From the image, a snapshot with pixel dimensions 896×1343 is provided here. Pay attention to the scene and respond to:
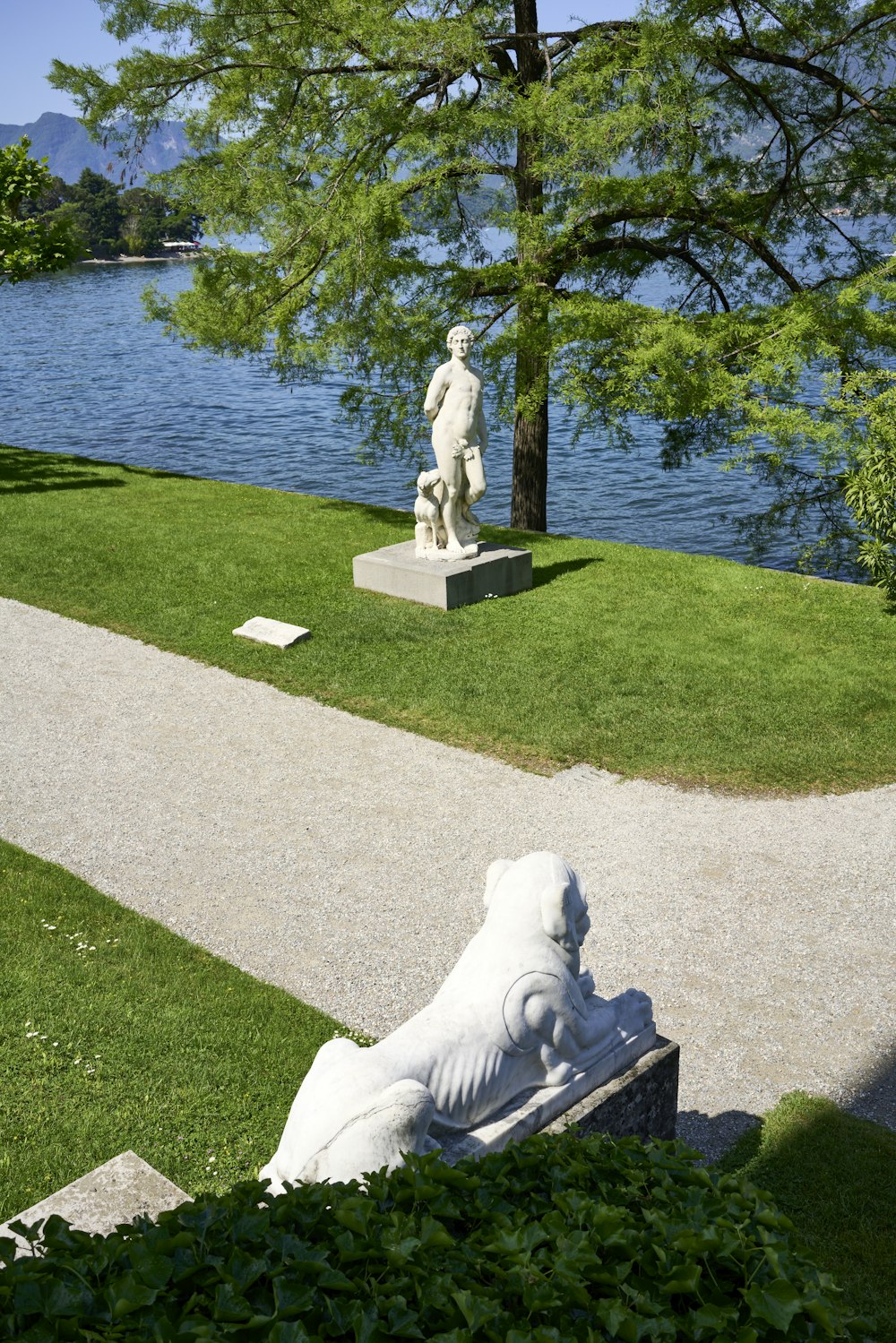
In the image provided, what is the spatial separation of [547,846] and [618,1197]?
4774 mm

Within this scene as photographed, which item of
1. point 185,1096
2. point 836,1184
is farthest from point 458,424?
point 836,1184

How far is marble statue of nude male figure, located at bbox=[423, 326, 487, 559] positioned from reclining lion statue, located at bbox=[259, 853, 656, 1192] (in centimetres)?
867

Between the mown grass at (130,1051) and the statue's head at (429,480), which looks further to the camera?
the statue's head at (429,480)

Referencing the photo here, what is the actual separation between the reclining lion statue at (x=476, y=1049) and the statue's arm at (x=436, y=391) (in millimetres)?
8949

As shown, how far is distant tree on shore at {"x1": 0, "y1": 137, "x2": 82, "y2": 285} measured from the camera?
20.5 metres

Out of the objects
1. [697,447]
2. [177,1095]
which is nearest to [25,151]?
[697,447]

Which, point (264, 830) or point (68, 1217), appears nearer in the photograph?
point (68, 1217)

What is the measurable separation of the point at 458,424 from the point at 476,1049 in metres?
9.37

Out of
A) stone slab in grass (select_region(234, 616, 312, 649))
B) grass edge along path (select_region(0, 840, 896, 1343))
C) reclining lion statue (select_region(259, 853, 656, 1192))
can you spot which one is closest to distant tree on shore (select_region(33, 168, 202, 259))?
stone slab in grass (select_region(234, 616, 312, 649))

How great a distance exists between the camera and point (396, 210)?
1442cm

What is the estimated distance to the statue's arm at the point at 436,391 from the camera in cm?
1275

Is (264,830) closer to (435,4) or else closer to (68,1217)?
(68,1217)

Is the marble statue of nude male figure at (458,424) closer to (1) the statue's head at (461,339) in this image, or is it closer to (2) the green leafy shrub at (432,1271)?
(1) the statue's head at (461,339)

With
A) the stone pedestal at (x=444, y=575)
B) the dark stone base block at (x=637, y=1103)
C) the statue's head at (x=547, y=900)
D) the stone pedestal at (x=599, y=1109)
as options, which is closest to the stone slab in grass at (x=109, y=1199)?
the stone pedestal at (x=599, y=1109)
